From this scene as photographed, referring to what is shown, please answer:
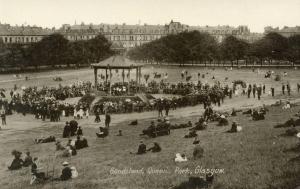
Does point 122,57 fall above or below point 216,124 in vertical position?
above

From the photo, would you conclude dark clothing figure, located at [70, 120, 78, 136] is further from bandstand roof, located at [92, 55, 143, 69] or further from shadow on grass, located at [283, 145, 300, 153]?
bandstand roof, located at [92, 55, 143, 69]

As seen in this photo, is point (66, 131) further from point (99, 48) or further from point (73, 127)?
point (99, 48)

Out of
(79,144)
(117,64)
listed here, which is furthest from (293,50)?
(79,144)

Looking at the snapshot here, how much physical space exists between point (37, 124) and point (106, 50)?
94330 millimetres

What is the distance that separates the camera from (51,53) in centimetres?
10931

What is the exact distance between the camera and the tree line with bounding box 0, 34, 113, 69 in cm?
9769

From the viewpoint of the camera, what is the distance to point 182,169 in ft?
55.8

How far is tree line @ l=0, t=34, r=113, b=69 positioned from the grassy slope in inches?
2821

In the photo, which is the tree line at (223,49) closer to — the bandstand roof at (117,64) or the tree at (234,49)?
the tree at (234,49)

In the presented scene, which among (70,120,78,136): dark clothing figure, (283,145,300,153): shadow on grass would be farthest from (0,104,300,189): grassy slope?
(70,120,78,136): dark clothing figure

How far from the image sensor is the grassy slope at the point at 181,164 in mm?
15117

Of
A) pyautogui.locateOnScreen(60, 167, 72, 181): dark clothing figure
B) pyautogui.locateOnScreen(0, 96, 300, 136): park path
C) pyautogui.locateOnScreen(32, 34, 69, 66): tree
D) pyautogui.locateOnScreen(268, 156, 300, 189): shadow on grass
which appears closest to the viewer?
pyautogui.locateOnScreen(268, 156, 300, 189): shadow on grass

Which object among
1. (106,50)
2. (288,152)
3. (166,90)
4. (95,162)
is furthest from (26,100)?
(106,50)

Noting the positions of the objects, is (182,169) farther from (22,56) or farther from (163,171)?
(22,56)
